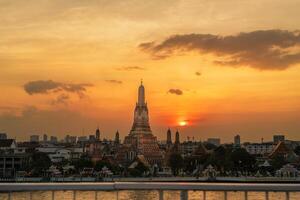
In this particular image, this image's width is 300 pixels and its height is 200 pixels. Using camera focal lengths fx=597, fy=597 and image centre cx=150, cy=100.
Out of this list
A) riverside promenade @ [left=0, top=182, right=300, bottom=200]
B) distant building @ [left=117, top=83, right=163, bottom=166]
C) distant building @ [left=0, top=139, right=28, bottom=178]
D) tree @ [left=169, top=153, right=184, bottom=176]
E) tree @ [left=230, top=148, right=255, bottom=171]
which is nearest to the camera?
riverside promenade @ [left=0, top=182, right=300, bottom=200]

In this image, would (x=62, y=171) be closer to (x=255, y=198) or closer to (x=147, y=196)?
(x=147, y=196)

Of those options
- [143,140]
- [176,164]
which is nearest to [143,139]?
[143,140]

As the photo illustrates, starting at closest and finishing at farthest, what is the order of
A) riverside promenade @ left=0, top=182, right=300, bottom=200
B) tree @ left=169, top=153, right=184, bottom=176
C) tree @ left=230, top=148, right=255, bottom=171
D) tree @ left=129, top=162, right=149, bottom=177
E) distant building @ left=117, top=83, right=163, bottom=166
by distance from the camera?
1. riverside promenade @ left=0, top=182, right=300, bottom=200
2. tree @ left=230, top=148, right=255, bottom=171
3. tree @ left=129, top=162, right=149, bottom=177
4. tree @ left=169, top=153, right=184, bottom=176
5. distant building @ left=117, top=83, right=163, bottom=166

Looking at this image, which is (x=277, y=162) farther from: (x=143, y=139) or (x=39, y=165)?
(x=39, y=165)

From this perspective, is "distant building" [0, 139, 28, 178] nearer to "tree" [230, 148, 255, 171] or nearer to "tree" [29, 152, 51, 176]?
"tree" [29, 152, 51, 176]

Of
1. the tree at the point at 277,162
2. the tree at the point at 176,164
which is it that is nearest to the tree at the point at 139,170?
the tree at the point at 176,164

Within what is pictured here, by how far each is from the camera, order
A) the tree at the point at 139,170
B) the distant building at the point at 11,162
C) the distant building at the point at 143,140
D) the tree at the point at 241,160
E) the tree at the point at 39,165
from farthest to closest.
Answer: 1. the distant building at the point at 143,140
2. the distant building at the point at 11,162
3. the tree at the point at 139,170
4. the tree at the point at 241,160
5. the tree at the point at 39,165

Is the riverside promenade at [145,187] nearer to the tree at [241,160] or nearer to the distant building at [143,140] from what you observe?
the tree at [241,160]

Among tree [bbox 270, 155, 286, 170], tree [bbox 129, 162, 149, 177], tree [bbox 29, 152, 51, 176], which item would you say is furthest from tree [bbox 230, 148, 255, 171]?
tree [bbox 29, 152, 51, 176]

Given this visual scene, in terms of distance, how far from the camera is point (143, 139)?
145 metres

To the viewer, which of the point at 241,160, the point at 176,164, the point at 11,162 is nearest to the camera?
the point at 241,160

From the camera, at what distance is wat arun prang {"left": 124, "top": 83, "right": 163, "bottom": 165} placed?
465 ft

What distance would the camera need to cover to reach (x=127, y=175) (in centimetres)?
11819

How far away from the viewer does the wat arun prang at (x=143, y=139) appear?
142 meters
